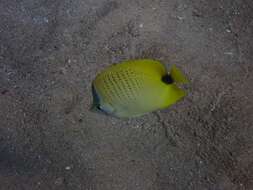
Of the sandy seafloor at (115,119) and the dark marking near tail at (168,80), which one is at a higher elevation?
the dark marking near tail at (168,80)

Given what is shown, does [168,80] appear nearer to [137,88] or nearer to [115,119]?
[137,88]

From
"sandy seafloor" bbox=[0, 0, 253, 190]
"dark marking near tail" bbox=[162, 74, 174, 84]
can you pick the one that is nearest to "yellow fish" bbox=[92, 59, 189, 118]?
"dark marking near tail" bbox=[162, 74, 174, 84]

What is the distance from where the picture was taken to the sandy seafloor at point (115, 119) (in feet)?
8.33

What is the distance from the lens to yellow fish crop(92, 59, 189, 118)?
1783mm

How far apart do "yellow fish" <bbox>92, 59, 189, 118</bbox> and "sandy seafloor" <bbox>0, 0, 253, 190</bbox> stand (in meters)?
0.83

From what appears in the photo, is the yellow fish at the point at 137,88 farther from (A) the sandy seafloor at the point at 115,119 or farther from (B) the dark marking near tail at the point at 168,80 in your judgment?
(A) the sandy seafloor at the point at 115,119

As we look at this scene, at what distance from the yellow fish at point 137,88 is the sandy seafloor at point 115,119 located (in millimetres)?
830

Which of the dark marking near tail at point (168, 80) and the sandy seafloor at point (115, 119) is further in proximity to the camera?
the sandy seafloor at point (115, 119)

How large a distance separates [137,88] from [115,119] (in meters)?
1.01

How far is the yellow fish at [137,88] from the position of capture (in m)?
1.78

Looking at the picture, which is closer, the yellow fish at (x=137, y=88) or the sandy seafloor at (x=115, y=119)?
the yellow fish at (x=137, y=88)

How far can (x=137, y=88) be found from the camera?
5.86ft

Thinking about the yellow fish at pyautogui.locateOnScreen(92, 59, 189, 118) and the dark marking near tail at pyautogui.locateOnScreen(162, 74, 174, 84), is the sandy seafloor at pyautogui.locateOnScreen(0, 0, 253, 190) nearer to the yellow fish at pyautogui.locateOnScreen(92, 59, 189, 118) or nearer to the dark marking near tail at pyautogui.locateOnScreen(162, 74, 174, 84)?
the yellow fish at pyautogui.locateOnScreen(92, 59, 189, 118)

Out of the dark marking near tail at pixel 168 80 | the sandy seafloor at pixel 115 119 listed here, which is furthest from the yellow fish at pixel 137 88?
the sandy seafloor at pixel 115 119
